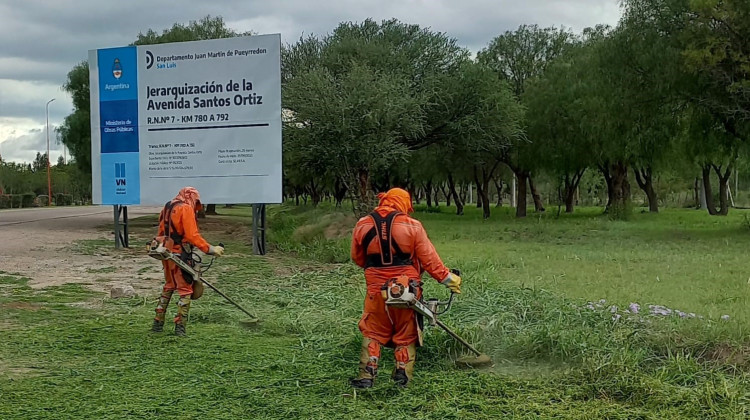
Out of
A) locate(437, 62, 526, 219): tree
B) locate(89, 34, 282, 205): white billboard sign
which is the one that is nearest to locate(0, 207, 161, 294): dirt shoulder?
locate(89, 34, 282, 205): white billboard sign

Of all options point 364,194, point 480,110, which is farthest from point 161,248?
point 480,110

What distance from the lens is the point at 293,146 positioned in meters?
23.8

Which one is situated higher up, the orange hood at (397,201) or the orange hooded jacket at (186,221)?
the orange hood at (397,201)

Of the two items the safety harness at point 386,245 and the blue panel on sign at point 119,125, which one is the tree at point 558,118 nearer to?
the blue panel on sign at point 119,125

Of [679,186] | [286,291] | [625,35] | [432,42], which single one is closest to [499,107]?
[432,42]

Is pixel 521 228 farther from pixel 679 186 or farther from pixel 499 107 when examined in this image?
pixel 679 186

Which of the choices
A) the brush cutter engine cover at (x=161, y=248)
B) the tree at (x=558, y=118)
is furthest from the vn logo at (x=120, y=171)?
the tree at (x=558, y=118)

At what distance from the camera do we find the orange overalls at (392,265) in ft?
18.3

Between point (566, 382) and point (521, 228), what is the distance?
66.3 ft

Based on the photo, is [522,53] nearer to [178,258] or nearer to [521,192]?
[521,192]

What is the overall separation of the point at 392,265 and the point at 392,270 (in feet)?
0.13

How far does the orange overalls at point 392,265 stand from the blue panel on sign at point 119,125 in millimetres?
13268

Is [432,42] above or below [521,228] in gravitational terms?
above

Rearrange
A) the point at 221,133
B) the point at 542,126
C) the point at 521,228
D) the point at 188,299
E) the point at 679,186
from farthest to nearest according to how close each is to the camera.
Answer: the point at 679,186
the point at 542,126
the point at 521,228
the point at 221,133
the point at 188,299
